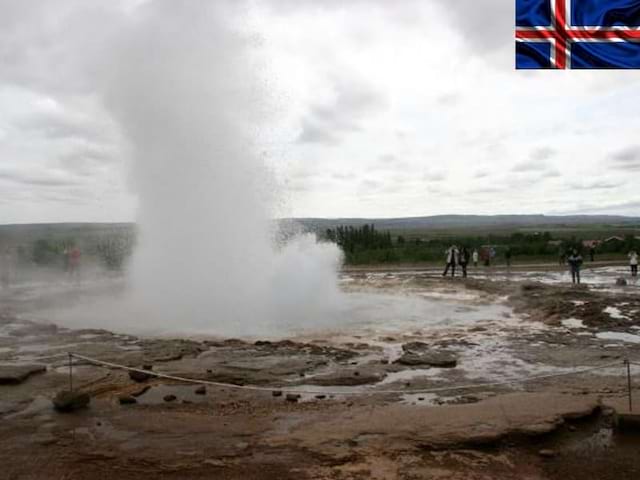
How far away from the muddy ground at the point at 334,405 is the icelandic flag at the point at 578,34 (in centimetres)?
374

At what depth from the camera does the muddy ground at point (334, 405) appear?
587cm

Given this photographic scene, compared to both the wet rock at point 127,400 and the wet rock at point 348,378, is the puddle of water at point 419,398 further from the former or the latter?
the wet rock at point 127,400

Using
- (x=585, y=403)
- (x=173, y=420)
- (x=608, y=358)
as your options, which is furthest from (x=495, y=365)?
(x=173, y=420)

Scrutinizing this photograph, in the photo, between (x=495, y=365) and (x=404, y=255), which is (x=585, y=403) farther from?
(x=404, y=255)

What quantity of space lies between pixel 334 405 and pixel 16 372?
4.76 m

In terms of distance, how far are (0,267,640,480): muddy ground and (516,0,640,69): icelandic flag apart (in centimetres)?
374

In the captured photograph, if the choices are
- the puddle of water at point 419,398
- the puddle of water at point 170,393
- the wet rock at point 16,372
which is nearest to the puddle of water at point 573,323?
the puddle of water at point 419,398

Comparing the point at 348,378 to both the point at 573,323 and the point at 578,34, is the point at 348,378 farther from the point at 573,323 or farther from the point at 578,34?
the point at 573,323

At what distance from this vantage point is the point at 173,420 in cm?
717

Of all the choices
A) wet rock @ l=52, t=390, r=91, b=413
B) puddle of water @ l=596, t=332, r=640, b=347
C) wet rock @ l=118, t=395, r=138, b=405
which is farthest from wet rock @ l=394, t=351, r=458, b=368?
wet rock @ l=52, t=390, r=91, b=413

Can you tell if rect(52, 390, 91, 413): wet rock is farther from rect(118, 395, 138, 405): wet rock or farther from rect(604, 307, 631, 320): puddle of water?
rect(604, 307, 631, 320): puddle of water

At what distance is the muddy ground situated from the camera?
5.87 meters

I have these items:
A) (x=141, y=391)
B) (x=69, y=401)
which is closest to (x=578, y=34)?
(x=141, y=391)

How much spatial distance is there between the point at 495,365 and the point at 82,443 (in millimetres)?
6243
